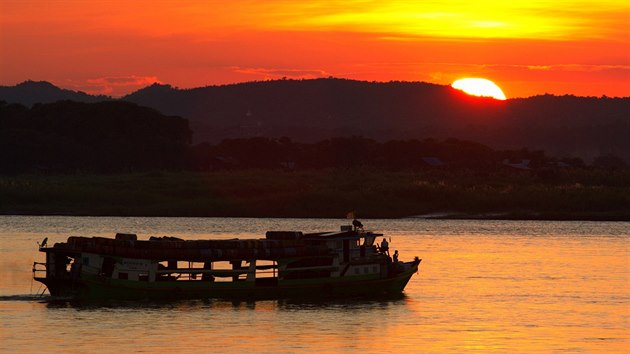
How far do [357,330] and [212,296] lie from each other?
14.0m

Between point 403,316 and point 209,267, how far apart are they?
47.4ft

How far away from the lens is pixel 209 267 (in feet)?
260

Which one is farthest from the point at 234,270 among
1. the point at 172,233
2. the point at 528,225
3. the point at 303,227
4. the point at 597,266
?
the point at 528,225

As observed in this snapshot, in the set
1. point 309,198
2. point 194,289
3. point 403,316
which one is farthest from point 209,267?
point 309,198

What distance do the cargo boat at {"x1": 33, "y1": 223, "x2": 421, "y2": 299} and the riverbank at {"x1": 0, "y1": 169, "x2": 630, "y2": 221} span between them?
93833mm

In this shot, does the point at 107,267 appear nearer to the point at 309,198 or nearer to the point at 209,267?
the point at 209,267

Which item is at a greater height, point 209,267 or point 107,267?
point 107,267

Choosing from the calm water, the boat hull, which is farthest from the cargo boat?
the calm water

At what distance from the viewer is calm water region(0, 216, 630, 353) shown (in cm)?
5984

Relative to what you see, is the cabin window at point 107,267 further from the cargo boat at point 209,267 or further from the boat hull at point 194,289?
the boat hull at point 194,289

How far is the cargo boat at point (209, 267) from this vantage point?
75250 millimetres

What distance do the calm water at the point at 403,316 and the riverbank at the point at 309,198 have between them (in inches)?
2456

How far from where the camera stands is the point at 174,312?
71000mm

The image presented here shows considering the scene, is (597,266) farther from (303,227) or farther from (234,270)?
(303,227)
